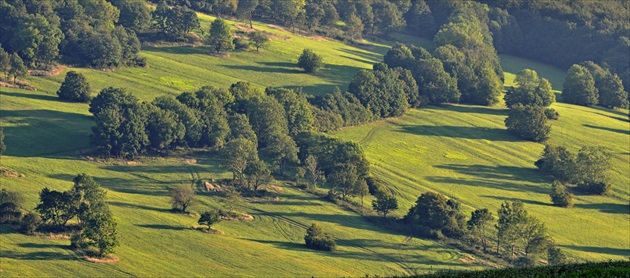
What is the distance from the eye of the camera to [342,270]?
466 feet

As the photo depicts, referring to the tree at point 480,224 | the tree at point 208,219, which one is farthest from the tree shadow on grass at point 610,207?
the tree at point 208,219

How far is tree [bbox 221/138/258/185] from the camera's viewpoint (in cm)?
17288

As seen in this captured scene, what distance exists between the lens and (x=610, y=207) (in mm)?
189750

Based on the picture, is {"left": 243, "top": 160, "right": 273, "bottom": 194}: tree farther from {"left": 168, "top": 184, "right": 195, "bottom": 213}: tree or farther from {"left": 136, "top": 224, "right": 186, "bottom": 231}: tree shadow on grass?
{"left": 136, "top": 224, "right": 186, "bottom": 231}: tree shadow on grass

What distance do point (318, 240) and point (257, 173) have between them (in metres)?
23.2

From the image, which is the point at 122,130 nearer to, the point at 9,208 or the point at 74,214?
the point at 74,214

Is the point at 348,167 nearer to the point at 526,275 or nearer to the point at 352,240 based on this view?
the point at 352,240

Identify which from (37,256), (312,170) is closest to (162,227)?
(37,256)

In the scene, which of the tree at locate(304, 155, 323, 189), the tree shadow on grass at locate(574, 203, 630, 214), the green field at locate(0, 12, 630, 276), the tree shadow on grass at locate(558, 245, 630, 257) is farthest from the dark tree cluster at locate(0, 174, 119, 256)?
the tree shadow on grass at locate(574, 203, 630, 214)

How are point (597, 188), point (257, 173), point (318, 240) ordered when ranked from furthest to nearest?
point (597, 188)
point (257, 173)
point (318, 240)

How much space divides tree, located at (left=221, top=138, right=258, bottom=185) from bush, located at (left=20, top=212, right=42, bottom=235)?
3804 cm

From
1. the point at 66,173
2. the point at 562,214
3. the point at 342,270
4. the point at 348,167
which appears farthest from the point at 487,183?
the point at 66,173

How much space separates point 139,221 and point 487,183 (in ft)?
224

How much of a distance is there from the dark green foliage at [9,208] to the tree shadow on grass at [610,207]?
90.2 m
